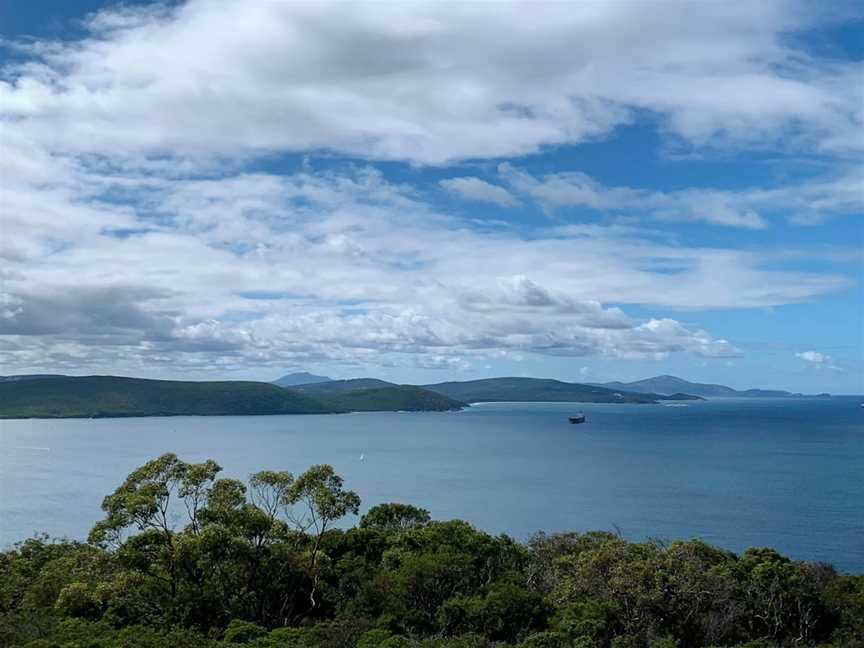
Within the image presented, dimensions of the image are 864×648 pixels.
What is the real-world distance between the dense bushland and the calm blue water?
42.7 m

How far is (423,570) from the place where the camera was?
35562 mm

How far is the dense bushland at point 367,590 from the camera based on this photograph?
103 feet

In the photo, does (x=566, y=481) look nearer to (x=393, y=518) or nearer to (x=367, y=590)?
(x=393, y=518)

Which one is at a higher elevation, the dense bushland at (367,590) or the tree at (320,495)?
the tree at (320,495)

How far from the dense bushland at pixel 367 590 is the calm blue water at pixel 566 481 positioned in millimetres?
42669

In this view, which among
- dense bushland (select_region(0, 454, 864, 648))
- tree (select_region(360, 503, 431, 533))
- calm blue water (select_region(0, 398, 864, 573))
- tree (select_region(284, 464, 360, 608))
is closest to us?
dense bushland (select_region(0, 454, 864, 648))

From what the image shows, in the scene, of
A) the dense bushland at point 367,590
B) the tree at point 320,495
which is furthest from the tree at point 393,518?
the tree at point 320,495

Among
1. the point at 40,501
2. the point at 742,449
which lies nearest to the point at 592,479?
the point at 742,449

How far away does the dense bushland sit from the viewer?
103ft

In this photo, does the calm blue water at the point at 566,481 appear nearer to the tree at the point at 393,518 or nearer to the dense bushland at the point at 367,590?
the tree at the point at 393,518

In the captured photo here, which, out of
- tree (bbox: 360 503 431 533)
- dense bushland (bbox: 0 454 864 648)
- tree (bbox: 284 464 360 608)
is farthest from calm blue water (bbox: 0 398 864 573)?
tree (bbox: 284 464 360 608)

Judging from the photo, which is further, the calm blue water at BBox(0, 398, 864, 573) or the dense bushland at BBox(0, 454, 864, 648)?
the calm blue water at BBox(0, 398, 864, 573)

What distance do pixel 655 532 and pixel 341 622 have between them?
Result: 62271mm

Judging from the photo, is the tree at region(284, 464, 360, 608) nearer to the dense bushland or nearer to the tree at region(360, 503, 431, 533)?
the dense bushland
